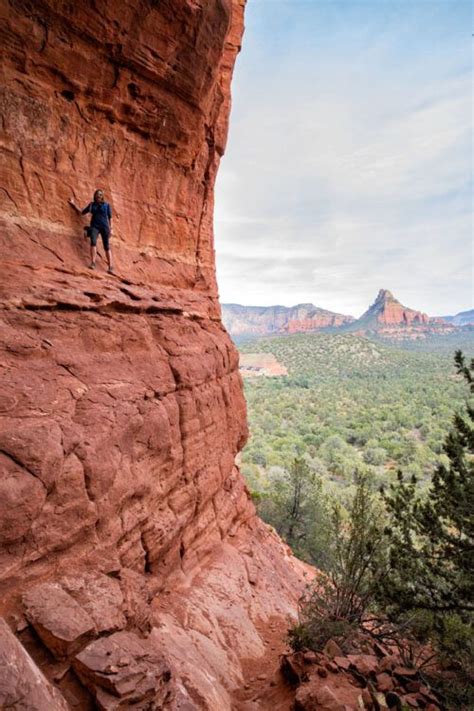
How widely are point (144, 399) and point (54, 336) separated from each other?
2247 millimetres

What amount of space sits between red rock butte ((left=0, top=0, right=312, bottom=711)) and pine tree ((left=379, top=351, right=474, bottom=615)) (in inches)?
148

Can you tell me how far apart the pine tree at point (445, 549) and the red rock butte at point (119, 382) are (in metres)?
3.77

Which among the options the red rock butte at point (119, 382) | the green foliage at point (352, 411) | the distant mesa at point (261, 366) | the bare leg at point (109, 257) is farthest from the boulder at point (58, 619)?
the distant mesa at point (261, 366)

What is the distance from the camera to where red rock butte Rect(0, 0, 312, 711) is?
530cm

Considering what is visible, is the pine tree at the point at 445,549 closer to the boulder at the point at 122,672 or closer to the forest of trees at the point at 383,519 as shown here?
the forest of trees at the point at 383,519

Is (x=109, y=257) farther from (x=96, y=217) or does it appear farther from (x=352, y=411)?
(x=352, y=411)

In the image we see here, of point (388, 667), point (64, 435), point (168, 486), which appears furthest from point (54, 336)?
point (388, 667)

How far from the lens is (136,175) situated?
1003 centimetres

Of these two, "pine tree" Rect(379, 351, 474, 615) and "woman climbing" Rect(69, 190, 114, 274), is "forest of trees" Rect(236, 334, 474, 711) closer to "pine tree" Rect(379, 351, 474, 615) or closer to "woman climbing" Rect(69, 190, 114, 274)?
"pine tree" Rect(379, 351, 474, 615)

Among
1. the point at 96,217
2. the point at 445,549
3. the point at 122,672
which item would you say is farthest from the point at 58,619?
the point at 445,549

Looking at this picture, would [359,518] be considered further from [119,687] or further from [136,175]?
[136,175]

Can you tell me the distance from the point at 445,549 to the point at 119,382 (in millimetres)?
7944

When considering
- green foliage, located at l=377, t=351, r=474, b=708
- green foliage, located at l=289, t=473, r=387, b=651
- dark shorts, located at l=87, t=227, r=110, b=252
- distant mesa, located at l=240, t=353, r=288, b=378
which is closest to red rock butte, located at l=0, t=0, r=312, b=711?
dark shorts, located at l=87, t=227, r=110, b=252

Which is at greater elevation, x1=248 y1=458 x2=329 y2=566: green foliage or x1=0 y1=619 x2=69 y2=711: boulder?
x1=0 y1=619 x2=69 y2=711: boulder
